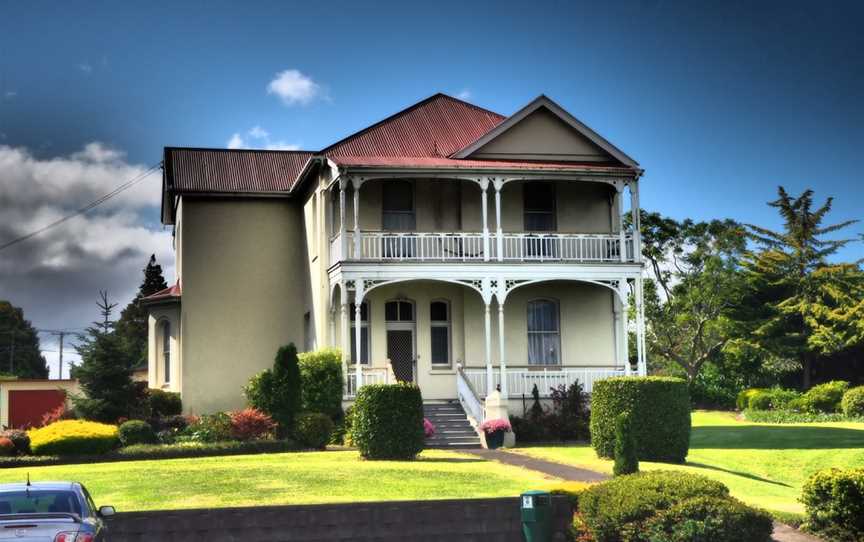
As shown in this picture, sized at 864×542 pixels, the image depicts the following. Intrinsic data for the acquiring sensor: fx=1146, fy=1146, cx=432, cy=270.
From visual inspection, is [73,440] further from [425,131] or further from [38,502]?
[425,131]

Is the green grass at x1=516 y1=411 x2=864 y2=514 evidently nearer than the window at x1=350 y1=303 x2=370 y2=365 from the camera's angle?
Yes

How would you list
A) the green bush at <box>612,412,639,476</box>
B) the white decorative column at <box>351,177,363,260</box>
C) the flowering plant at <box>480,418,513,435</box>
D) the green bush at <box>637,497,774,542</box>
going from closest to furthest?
the green bush at <box>637,497,774,542</box> < the green bush at <box>612,412,639,476</box> < the flowering plant at <box>480,418,513,435</box> < the white decorative column at <box>351,177,363,260</box>

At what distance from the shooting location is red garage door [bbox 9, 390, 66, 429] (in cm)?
4050

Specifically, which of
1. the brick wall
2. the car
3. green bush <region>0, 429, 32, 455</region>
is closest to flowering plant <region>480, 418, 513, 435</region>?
green bush <region>0, 429, 32, 455</region>

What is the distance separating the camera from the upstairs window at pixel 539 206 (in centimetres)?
3547

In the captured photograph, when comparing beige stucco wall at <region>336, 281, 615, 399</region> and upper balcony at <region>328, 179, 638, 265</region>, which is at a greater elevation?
upper balcony at <region>328, 179, 638, 265</region>

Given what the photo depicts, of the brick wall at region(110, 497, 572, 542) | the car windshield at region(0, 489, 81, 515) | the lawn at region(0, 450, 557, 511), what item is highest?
the car windshield at region(0, 489, 81, 515)

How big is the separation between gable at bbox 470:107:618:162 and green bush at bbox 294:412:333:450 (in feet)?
34.3

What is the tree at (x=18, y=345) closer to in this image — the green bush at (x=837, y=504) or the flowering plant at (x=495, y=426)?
the flowering plant at (x=495, y=426)

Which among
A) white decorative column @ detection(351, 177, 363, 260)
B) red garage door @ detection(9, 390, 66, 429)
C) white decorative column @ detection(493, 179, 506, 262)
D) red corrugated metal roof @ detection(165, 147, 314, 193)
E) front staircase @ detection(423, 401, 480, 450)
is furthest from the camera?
red garage door @ detection(9, 390, 66, 429)

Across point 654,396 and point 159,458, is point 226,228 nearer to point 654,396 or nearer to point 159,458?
point 159,458

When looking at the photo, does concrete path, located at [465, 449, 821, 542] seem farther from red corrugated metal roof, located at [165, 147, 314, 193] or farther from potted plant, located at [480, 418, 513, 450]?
red corrugated metal roof, located at [165, 147, 314, 193]

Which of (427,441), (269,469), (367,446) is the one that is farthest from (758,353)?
(269,469)

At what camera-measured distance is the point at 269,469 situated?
877 inches
